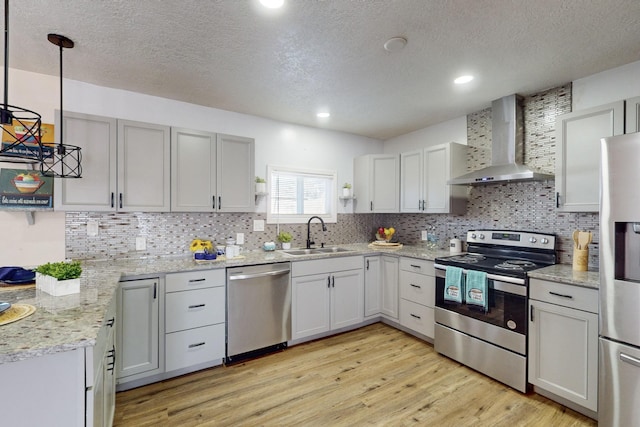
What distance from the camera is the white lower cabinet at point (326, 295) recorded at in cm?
307

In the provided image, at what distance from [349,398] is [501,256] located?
6.87ft

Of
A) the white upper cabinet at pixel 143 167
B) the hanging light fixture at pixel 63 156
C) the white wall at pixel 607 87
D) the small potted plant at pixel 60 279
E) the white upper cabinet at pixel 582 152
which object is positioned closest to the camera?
the small potted plant at pixel 60 279

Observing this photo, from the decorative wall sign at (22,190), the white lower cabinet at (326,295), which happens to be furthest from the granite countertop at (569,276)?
the decorative wall sign at (22,190)

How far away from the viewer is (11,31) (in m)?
1.87

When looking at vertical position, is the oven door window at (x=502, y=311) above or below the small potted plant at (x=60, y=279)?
below

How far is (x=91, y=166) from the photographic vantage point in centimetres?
239

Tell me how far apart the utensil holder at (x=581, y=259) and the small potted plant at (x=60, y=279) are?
3.51 m

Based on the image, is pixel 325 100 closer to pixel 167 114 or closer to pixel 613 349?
pixel 167 114

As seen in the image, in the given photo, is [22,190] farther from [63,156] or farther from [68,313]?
[68,313]

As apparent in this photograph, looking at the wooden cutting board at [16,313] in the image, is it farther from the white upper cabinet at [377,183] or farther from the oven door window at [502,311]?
the white upper cabinet at [377,183]

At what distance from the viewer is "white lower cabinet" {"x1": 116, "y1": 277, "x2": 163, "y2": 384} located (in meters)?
2.22

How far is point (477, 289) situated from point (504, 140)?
1.55 meters

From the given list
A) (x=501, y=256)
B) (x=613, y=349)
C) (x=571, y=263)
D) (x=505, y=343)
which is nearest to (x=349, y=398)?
(x=505, y=343)

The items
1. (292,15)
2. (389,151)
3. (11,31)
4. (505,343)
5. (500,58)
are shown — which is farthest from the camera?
(389,151)
